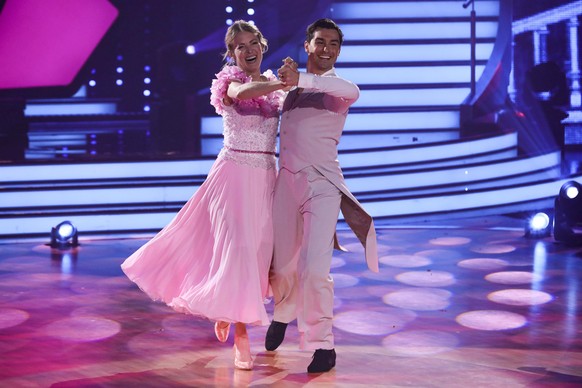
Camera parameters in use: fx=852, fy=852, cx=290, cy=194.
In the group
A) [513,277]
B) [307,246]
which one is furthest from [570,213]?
[307,246]

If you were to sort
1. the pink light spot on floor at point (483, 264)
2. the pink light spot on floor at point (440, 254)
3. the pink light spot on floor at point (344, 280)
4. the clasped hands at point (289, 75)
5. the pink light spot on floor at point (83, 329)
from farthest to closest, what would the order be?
the pink light spot on floor at point (440, 254) → the pink light spot on floor at point (483, 264) → the pink light spot on floor at point (344, 280) → the pink light spot on floor at point (83, 329) → the clasped hands at point (289, 75)

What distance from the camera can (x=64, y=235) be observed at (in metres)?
6.48

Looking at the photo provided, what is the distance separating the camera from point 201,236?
3.54 metres

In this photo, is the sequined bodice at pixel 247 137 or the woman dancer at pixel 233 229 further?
the sequined bodice at pixel 247 137

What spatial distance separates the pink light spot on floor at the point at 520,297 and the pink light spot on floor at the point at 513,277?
10.1 inches

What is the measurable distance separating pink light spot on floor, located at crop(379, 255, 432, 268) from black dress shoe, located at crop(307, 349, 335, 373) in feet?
8.01

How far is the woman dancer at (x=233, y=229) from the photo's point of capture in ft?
10.8

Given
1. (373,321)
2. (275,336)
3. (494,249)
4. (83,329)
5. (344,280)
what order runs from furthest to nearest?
1. (494,249)
2. (344,280)
3. (373,321)
4. (83,329)
5. (275,336)

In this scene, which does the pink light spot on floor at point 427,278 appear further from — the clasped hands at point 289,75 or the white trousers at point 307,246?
the clasped hands at point 289,75

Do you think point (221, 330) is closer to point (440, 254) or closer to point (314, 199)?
point (314, 199)

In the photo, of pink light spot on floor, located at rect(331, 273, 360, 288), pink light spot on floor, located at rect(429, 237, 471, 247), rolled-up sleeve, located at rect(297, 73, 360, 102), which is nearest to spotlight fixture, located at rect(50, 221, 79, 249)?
pink light spot on floor, located at rect(331, 273, 360, 288)

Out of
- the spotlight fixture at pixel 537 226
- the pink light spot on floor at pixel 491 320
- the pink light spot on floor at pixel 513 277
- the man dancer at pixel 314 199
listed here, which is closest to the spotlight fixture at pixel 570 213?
the spotlight fixture at pixel 537 226

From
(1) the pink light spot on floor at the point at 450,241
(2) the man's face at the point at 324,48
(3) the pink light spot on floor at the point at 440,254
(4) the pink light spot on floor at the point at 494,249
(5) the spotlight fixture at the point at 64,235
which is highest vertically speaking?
(2) the man's face at the point at 324,48

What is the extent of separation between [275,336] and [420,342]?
0.67 m
